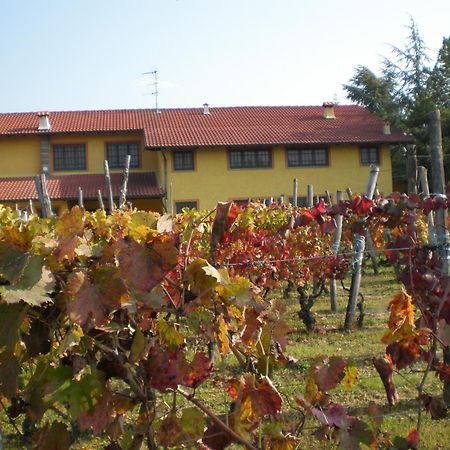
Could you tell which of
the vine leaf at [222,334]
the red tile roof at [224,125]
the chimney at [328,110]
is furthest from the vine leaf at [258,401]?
the chimney at [328,110]

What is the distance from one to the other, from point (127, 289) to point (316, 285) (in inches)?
404

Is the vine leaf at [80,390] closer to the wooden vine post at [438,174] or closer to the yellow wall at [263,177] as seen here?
the wooden vine post at [438,174]

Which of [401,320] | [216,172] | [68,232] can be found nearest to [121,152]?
[216,172]

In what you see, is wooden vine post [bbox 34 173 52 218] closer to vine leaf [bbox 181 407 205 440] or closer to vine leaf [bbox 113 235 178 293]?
vine leaf [bbox 181 407 205 440]

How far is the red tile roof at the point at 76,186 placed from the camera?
29.1 m

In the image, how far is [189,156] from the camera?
30672 millimetres

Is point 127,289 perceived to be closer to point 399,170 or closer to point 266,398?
point 266,398

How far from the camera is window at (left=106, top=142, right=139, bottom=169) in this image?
32062mm

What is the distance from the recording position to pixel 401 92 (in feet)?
152

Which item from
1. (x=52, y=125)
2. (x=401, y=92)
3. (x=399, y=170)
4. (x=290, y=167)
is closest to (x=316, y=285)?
(x=290, y=167)

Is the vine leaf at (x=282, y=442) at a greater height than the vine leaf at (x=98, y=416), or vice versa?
the vine leaf at (x=98, y=416)

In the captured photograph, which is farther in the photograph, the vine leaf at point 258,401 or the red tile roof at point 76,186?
the red tile roof at point 76,186

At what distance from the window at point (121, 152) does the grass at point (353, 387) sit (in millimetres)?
20197

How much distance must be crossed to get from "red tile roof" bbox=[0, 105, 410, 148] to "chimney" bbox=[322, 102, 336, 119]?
277 mm
